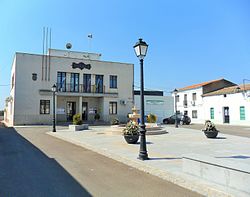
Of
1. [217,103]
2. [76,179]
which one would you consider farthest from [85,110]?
[76,179]

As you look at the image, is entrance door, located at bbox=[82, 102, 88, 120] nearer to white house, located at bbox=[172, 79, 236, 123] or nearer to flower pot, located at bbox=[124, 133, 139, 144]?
white house, located at bbox=[172, 79, 236, 123]

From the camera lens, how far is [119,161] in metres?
8.39

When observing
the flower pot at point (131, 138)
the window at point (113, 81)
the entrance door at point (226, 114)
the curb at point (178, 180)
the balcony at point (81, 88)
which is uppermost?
the window at point (113, 81)

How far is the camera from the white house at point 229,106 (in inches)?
1284

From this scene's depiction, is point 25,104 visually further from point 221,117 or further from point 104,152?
point 221,117

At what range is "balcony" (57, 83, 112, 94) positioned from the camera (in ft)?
109

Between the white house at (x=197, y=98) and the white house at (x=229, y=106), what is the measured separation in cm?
103

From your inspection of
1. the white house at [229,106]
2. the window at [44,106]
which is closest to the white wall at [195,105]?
the white house at [229,106]

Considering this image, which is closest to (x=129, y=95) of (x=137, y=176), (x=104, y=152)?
(x=104, y=152)

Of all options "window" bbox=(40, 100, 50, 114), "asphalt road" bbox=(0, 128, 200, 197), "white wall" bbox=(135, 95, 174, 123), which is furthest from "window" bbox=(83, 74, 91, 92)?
"asphalt road" bbox=(0, 128, 200, 197)

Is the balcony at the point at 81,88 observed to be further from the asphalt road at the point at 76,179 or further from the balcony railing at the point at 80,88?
the asphalt road at the point at 76,179

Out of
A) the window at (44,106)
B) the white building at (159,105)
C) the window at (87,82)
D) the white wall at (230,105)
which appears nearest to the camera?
the window at (44,106)

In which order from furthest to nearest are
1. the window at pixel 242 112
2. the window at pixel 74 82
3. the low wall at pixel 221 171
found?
the window at pixel 74 82 < the window at pixel 242 112 < the low wall at pixel 221 171

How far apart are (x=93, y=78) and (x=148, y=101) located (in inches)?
511
